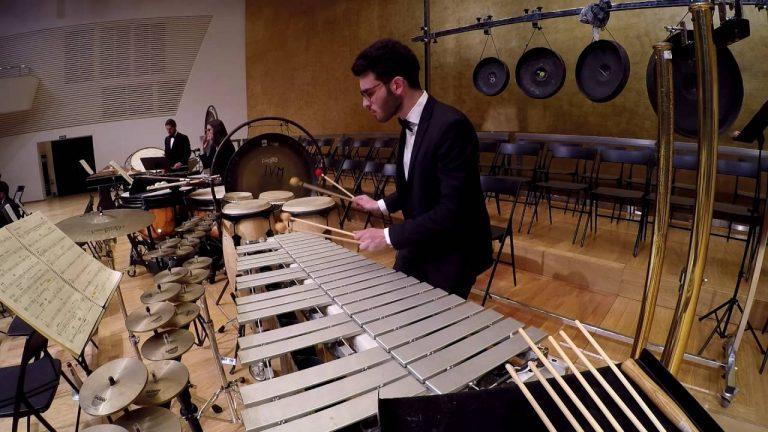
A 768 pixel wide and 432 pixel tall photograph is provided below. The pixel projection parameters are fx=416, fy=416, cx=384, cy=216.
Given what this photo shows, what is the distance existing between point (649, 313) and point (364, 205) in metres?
1.64

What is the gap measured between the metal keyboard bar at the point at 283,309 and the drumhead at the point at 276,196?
182cm

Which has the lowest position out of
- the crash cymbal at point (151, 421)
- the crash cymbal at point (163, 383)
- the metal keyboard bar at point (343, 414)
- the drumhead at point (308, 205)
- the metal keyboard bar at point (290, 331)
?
A: the crash cymbal at point (163, 383)

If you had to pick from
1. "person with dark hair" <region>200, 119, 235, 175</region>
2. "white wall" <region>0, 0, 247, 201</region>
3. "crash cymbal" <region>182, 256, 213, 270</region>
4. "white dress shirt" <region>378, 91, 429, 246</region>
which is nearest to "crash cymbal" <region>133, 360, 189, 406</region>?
"crash cymbal" <region>182, 256, 213, 270</region>

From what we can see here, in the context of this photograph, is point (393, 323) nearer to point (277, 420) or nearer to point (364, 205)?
point (277, 420)

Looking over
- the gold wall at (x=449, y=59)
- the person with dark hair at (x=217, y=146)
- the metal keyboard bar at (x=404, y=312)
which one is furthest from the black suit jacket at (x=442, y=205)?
the gold wall at (x=449, y=59)

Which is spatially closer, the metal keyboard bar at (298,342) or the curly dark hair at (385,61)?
the metal keyboard bar at (298,342)

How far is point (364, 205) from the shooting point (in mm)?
2279

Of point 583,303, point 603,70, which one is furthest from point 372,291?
point 603,70

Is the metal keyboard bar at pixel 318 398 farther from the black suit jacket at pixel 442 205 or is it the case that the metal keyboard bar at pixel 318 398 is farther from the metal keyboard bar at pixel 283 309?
the black suit jacket at pixel 442 205

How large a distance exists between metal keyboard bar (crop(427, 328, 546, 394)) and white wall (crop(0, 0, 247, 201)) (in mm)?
11565

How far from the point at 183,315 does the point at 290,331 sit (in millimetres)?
817

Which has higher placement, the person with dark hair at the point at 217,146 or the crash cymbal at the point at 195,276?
the person with dark hair at the point at 217,146

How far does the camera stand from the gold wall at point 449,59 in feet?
17.8

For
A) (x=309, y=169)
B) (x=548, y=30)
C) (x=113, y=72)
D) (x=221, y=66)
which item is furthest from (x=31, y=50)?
(x=548, y=30)
